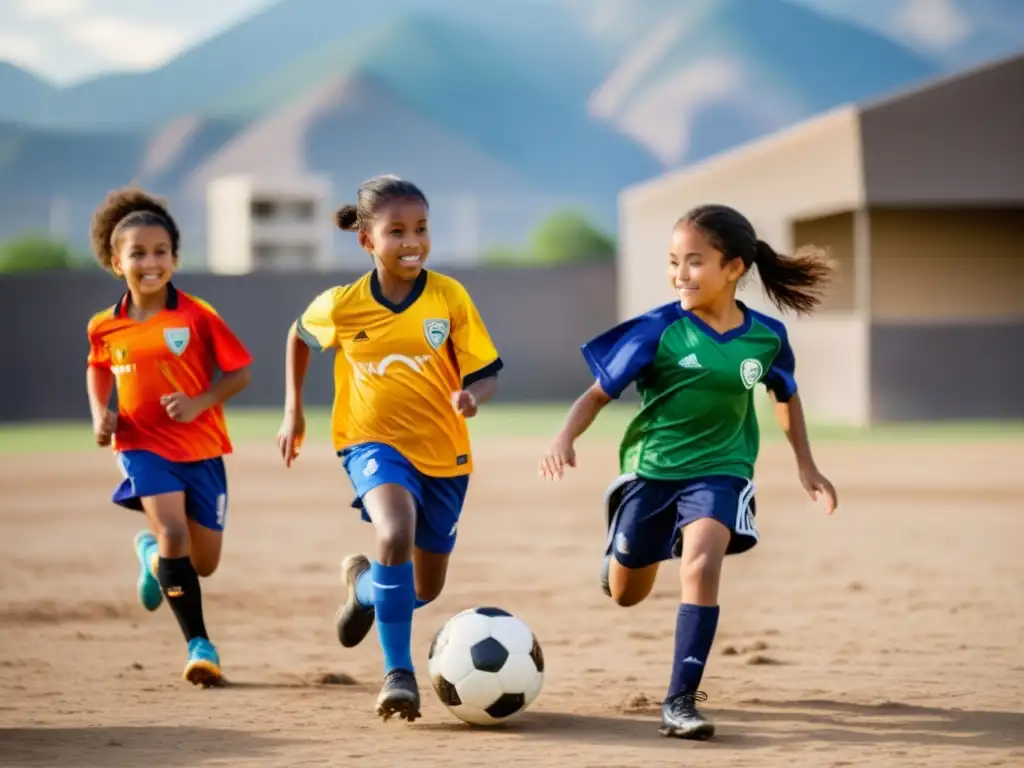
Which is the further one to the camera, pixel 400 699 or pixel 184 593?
pixel 184 593

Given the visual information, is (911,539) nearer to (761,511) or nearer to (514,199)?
(761,511)

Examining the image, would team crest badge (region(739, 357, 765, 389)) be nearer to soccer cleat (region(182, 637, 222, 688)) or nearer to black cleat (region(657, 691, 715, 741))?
black cleat (region(657, 691, 715, 741))

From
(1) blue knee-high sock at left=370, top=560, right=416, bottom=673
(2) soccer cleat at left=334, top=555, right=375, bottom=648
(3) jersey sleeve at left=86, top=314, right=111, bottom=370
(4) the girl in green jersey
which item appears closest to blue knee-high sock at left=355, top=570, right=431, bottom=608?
(2) soccer cleat at left=334, top=555, right=375, bottom=648

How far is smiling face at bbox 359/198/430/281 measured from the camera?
6.14 m

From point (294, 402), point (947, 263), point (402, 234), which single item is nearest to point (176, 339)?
point (294, 402)

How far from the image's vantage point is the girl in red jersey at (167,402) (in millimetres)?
6812

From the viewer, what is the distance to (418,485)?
6.15 metres

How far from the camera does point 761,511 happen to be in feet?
42.3

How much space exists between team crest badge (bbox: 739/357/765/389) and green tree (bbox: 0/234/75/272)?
6478 centimetres

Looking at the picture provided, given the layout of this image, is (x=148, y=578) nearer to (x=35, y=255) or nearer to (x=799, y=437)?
(x=799, y=437)

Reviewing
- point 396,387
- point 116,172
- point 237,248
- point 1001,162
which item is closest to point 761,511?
point 396,387

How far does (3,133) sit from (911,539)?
174m

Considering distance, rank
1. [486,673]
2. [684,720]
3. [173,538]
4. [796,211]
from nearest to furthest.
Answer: [684,720] < [486,673] < [173,538] < [796,211]

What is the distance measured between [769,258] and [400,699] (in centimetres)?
198
